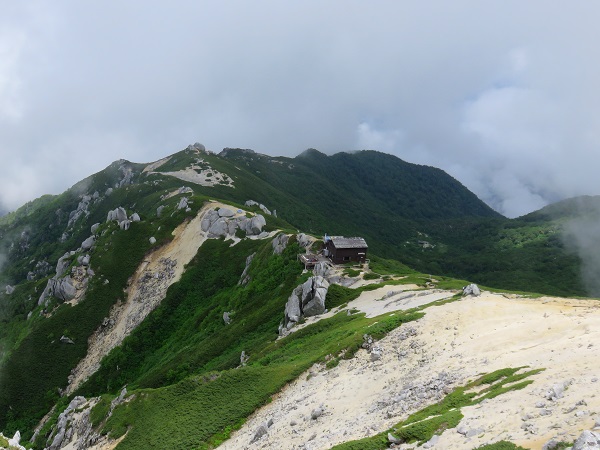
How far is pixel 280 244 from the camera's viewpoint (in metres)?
90.4

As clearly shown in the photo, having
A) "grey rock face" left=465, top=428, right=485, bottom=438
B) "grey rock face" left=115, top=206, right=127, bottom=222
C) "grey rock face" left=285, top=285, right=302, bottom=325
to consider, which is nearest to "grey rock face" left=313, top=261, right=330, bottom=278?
"grey rock face" left=285, top=285, right=302, bottom=325

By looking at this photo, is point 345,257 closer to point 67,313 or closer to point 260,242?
point 260,242

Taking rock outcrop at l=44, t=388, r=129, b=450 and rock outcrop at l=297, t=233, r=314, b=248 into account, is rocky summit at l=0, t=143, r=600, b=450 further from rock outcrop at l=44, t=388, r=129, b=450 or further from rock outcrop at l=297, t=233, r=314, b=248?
rock outcrop at l=297, t=233, r=314, b=248

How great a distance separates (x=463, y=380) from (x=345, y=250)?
50919 millimetres

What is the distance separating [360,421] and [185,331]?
241 ft

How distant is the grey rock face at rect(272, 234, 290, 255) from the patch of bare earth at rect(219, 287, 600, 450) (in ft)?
Result: 164

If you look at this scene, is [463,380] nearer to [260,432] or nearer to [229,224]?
[260,432]

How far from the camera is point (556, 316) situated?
1378 inches

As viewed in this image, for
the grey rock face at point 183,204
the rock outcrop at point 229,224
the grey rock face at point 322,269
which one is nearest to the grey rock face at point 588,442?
the grey rock face at point 322,269

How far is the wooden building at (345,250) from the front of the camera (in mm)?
76625

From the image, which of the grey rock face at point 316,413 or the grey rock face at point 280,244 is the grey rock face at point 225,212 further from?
the grey rock face at point 316,413

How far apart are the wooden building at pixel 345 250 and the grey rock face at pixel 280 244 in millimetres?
12767

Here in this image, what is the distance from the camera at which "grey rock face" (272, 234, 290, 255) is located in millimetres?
88812

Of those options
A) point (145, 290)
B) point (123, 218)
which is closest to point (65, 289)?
point (145, 290)
